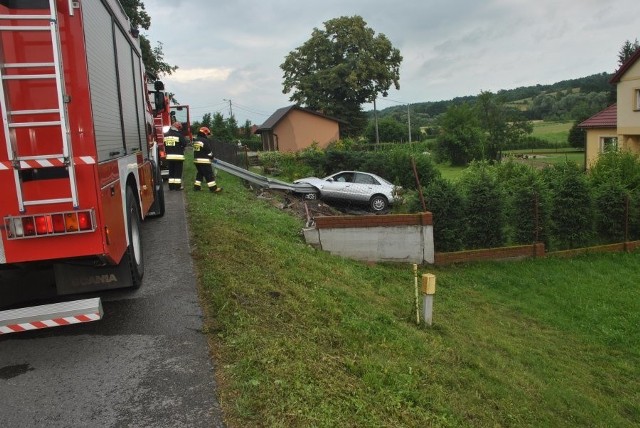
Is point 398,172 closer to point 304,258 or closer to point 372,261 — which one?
point 372,261

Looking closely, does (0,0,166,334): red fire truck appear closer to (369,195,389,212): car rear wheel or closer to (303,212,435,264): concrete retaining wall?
(303,212,435,264): concrete retaining wall

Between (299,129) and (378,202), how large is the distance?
2902 cm

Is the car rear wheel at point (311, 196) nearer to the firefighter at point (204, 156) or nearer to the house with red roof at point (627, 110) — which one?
the firefighter at point (204, 156)

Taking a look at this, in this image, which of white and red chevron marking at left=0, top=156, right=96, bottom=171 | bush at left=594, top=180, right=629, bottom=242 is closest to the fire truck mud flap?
white and red chevron marking at left=0, top=156, right=96, bottom=171

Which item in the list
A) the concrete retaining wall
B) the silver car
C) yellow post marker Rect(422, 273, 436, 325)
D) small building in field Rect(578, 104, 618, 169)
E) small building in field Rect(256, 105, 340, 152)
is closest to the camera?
yellow post marker Rect(422, 273, 436, 325)

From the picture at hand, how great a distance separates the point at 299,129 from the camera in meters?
45.7

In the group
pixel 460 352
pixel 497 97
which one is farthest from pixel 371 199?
pixel 497 97

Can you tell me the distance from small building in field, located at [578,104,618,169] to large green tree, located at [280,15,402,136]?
22796mm

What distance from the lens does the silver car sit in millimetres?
17578

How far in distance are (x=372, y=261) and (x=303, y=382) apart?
8185 millimetres

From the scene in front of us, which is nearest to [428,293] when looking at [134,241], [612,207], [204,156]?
[134,241]

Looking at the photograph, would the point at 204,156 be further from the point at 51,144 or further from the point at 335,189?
the point at 51,144

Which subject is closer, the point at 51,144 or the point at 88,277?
the point at 51,144

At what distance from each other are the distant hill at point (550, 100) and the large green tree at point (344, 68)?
33.8 metres
